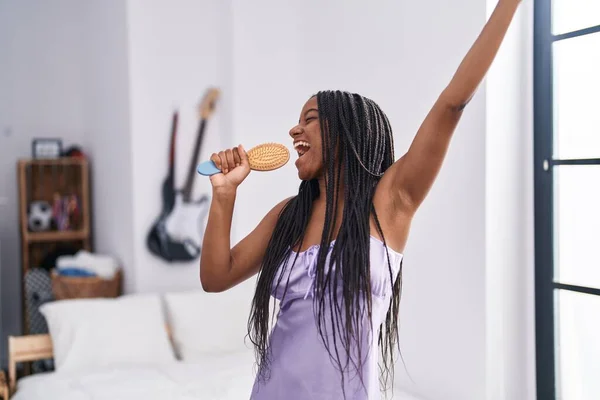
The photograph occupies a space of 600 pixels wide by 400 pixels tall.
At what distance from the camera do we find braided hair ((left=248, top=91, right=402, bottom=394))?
3.46ft

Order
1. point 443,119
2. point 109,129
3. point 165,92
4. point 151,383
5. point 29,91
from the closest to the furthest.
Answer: point 443,119
point 151,383
point 165,92
point 109,129
point 29,91

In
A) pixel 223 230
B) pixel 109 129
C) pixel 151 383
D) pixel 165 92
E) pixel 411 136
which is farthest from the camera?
pixel 109 129

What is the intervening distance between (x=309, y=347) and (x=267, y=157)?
34cm

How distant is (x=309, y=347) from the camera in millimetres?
1068

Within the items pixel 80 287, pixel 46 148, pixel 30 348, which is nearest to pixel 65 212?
pixel 46 148

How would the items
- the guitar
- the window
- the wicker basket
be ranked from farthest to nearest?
the guitar → the wicker basket → the window

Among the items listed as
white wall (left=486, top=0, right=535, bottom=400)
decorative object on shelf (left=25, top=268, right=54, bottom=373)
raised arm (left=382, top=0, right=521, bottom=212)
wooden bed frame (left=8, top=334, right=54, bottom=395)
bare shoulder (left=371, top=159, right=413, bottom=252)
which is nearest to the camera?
raised arm (left=382, top=0, right=521, bottom=212)

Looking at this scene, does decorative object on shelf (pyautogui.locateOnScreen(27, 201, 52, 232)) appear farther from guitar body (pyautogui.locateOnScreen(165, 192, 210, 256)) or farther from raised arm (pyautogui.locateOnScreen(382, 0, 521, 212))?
raised arm (pyautogui.locateOnScreen(382, 0, 521, 212))

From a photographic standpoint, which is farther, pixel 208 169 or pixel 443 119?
pixel 208 169

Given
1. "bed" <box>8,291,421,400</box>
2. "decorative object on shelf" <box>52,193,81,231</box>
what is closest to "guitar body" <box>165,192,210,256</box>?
"bed" <box>8,291,421,400</box>

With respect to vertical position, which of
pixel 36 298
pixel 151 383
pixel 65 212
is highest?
pixel 65 212

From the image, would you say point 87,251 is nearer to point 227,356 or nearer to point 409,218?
point 227,356

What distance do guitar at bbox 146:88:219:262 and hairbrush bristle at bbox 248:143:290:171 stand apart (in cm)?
252

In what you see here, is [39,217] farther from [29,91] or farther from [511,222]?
[511,222]
